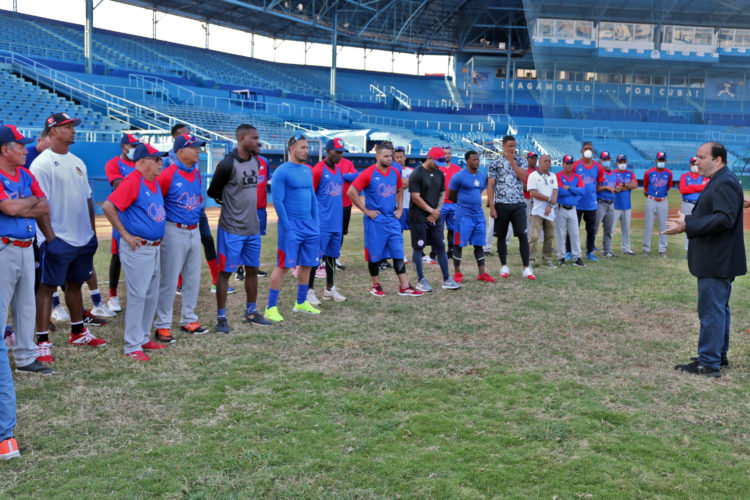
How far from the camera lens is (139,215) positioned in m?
5.69

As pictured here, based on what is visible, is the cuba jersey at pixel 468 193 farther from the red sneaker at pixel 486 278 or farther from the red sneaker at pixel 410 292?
the red sneaker at pixel 410 292

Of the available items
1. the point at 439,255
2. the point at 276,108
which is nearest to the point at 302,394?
the point at 439,255

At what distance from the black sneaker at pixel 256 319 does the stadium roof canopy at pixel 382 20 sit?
3634 centimetres

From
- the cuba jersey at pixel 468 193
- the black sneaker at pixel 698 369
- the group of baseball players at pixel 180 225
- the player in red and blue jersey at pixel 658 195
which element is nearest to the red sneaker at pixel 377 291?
the group of baseball players at pixel 180 225

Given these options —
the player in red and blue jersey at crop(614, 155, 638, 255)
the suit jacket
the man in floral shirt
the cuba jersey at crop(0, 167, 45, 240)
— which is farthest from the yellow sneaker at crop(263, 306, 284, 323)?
the player in red and blue jersey at crop(614, 155, 638, 255)

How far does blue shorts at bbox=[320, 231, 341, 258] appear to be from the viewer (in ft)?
27.7

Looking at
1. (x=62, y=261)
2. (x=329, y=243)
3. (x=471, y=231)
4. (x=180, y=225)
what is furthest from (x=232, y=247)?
(x=471, y=231)

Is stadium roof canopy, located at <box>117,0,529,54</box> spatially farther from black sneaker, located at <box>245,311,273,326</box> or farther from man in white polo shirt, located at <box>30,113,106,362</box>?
man in white polo shirt, located at <box>30,113,106,362</box>

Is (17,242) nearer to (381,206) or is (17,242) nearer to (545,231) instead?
(381,206)

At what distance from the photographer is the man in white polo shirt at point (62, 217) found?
5.75 m

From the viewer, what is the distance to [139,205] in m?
5.67

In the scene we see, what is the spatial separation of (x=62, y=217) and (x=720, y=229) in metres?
5.94

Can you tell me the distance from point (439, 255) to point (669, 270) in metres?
4.67

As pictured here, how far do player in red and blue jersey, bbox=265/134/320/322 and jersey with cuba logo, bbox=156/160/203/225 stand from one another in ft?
3.69
